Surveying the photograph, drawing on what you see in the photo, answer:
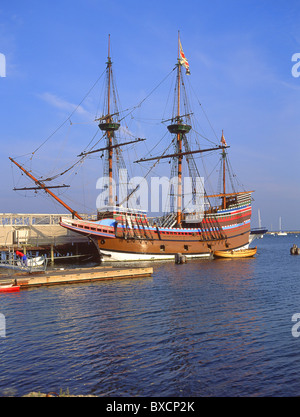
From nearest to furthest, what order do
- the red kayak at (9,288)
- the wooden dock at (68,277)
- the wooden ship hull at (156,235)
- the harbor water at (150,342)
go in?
the harbor water at (150,342) < the red kayak at (9,288) < the wooden dock at (68,277) < the wooden ship hull at (156,235)

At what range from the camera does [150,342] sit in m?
17.2

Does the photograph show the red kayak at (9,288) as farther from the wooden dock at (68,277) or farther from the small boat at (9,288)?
the wooden dock at (68,277)

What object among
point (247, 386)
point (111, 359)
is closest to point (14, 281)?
point (111, 359)

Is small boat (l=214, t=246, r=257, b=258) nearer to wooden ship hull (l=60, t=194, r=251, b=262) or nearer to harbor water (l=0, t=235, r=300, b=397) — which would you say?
wooden ship hull (l=60, t=194, r=251, b=262)

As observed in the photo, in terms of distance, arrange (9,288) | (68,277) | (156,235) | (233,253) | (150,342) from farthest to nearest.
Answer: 1. (233,253)
2. (156,235)
3. (68,277)
4. (9,288)
5. (150,342)

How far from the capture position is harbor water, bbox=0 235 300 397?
12.7 metres

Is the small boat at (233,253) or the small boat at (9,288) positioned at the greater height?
the small boat at (233,253)

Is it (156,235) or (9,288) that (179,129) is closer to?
(156,235)

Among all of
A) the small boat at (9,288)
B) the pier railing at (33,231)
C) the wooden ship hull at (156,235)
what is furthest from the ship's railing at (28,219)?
the small boat at (9,288)

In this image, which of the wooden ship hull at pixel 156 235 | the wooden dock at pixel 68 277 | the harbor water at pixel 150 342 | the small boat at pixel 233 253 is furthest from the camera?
the small boat at pixel 233 253

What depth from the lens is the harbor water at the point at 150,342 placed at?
1268 cm

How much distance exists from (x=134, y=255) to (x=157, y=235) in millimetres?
4815

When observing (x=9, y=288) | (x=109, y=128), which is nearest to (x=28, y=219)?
(x=109, y=128)
